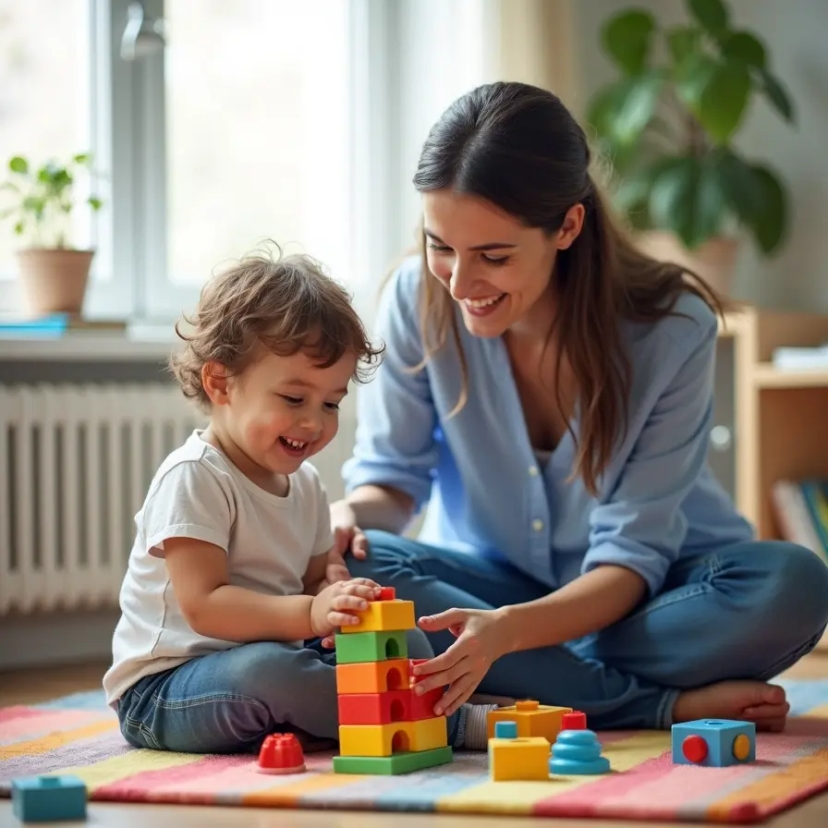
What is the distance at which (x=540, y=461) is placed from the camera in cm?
198

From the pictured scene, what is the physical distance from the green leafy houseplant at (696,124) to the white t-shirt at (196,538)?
1559 mm

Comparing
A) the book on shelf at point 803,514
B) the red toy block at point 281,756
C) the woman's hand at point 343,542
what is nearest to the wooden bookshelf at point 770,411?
the book on shelf at point 803,514

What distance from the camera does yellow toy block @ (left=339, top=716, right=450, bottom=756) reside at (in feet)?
4.89

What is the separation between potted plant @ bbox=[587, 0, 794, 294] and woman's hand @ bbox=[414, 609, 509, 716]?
5.36 feet

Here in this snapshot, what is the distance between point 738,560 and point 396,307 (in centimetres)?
59

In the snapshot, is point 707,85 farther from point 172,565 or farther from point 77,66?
point 172,565

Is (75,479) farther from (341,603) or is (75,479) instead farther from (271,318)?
(341,603)

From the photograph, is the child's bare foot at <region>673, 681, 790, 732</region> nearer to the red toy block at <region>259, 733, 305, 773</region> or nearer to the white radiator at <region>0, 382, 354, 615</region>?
the red toy block at <region>259, 733, 305, 773</region>

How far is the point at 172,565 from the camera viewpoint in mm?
1613

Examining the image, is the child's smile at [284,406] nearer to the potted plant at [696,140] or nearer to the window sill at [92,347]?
the window sill at [92,347]

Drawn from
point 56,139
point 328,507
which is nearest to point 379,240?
point 56,139

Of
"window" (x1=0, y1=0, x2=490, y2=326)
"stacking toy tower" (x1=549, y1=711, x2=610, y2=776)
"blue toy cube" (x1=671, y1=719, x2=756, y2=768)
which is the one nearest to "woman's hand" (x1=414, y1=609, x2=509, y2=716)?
"stacking toy tower" (x1=549, y1=711, x2=610, y2=776)

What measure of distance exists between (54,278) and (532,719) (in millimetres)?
1528

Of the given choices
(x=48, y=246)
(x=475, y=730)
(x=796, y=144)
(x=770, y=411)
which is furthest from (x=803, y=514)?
(x=48, y=246)
